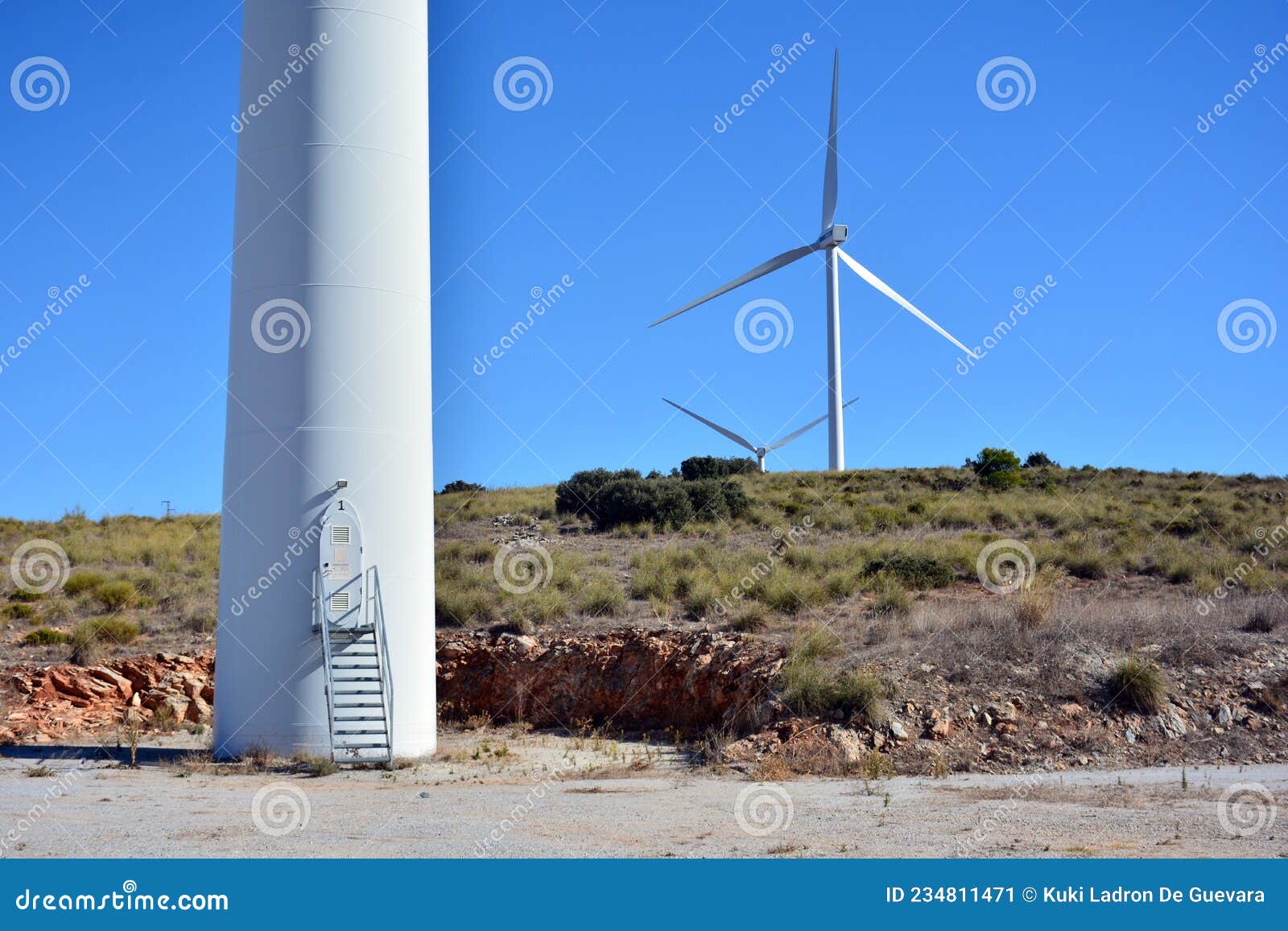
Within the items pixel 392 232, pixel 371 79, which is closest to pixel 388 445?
pixel 392 232

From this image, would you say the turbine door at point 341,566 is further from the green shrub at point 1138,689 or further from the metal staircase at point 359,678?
the green shrub at point 1138,689

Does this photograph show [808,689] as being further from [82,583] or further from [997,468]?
[997,468]

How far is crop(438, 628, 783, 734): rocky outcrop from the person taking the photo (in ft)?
71.2

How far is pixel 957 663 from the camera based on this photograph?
19.1 meters

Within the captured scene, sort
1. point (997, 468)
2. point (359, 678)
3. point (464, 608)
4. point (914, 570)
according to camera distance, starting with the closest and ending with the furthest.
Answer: point (359, 678)
point (464, 608)
point (914, 570)
point (997, 468)

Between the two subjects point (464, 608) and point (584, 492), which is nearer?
point (464, 608)

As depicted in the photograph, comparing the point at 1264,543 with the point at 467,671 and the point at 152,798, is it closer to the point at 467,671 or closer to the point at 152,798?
the point at 467,671

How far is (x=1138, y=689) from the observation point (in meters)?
17.9

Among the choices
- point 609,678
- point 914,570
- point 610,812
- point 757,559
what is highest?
point 757,559

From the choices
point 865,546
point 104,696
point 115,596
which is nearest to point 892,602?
point 865,546

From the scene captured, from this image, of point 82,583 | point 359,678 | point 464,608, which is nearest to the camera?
point 359,678

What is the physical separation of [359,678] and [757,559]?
14362 millimetres

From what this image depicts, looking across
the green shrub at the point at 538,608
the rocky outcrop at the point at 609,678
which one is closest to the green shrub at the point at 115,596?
the rocky outcrop at the point at 609,678
